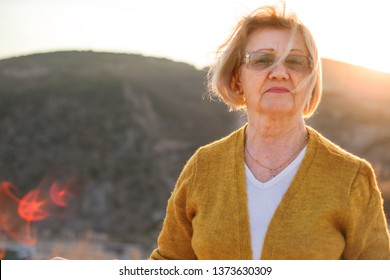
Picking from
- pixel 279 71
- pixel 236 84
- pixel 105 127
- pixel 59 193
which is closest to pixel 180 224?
pixel 236 84

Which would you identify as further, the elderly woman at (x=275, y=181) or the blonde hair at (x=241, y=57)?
the blonde hair at (x=241, y=57)

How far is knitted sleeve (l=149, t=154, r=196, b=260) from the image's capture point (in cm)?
293

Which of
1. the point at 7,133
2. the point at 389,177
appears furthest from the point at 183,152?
the point at 389,177

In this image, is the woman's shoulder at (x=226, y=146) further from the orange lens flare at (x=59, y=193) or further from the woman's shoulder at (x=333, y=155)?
the orange lens flare at (x=59, y=193)

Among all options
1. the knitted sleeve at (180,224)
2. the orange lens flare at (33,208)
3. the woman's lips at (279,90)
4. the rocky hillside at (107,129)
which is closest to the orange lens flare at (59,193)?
the rocky hillside at (107,129)

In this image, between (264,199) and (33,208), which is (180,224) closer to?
(264,199)

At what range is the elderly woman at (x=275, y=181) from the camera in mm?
2600

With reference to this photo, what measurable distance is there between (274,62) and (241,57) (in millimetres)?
224

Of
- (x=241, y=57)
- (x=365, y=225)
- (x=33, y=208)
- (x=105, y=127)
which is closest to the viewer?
(x=365, y=225)

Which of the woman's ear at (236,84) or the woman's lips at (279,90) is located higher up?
the woman's ear at (236,84)

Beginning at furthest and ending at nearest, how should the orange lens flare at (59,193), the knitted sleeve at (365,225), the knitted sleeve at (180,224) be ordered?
the orange lens flare at (59,193) → the knitted sleeve at (180,224) → the knitted sleeve at (365,225)

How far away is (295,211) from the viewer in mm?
2645

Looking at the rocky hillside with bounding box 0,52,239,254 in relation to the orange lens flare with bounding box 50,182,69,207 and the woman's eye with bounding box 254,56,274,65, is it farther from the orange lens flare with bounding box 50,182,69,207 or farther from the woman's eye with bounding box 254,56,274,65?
the woman's eye with bounding box 254,56,274,65

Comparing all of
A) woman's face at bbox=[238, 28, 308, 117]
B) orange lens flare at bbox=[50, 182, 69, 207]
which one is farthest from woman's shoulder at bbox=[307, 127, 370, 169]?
orange lens flare at bbox=[50, 182, 69, 207]
